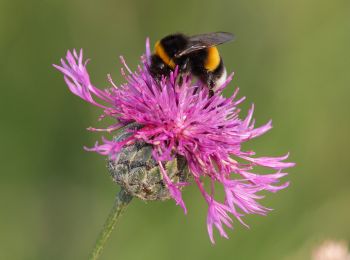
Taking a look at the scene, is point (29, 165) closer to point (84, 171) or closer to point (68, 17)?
point (84, 171)

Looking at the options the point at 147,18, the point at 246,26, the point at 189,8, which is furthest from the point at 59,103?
the point at 246,26

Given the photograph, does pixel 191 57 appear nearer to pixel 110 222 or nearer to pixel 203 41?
pixel 203 41

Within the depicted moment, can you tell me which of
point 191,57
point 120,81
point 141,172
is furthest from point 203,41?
point 120,81

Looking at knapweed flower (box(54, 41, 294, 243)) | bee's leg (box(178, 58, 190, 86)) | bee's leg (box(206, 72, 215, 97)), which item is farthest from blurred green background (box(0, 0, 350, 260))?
bee's leg (box(178, 58, 190, 86))

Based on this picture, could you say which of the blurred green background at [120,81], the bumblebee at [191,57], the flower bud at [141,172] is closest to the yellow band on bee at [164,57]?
the bumblebee at [191,57]

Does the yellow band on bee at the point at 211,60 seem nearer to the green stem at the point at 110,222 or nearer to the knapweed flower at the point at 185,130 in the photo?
the knapweed flower at the point at 185,130

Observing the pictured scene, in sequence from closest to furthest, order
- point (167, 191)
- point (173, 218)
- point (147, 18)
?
point (167, 191), point (173, 218), point (147, 18)

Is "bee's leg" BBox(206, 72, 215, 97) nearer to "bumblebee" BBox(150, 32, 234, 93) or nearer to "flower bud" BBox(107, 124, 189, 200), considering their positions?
"bumblebee" BBox(150, 32, 234, 93)
